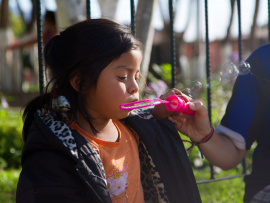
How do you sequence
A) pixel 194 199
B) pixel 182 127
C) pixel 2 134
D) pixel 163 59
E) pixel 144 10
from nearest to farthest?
pixel 194 199 → pixel 182 127 → pixel 144 10 → pixel 2 134 → pixel 163 59

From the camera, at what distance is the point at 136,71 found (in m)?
1.42

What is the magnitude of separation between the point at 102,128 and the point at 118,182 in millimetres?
214

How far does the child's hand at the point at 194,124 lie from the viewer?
1.57 meters

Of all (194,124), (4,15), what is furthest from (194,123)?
(4,15)

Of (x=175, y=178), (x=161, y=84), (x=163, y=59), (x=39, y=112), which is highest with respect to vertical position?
(x=39, y=112)

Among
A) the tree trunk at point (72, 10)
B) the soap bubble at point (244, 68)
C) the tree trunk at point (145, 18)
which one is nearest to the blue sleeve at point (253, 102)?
the soap bubble at point (244, 68)

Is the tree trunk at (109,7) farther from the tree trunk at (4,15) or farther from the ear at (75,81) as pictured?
the tree trunk at (4,15)

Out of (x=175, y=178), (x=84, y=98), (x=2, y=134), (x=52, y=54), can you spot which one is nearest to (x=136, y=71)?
(x=84, y=98)

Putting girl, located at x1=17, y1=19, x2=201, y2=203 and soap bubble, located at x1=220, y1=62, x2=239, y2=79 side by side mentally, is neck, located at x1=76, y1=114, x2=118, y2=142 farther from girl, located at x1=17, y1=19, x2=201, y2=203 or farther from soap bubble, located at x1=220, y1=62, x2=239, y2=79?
soap bubble, located at x1=220, y1=62, x2=239, y2=79

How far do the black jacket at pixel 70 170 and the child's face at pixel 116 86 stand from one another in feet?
0.48

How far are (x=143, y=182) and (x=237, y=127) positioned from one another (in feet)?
1.55

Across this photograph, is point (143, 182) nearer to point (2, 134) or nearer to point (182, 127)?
point (182, 127)

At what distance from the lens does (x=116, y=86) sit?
1.36 metres

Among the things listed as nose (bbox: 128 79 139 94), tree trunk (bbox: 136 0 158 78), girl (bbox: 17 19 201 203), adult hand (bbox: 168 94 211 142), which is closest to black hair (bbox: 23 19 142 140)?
girl (bbox: 17 19 201 203)
